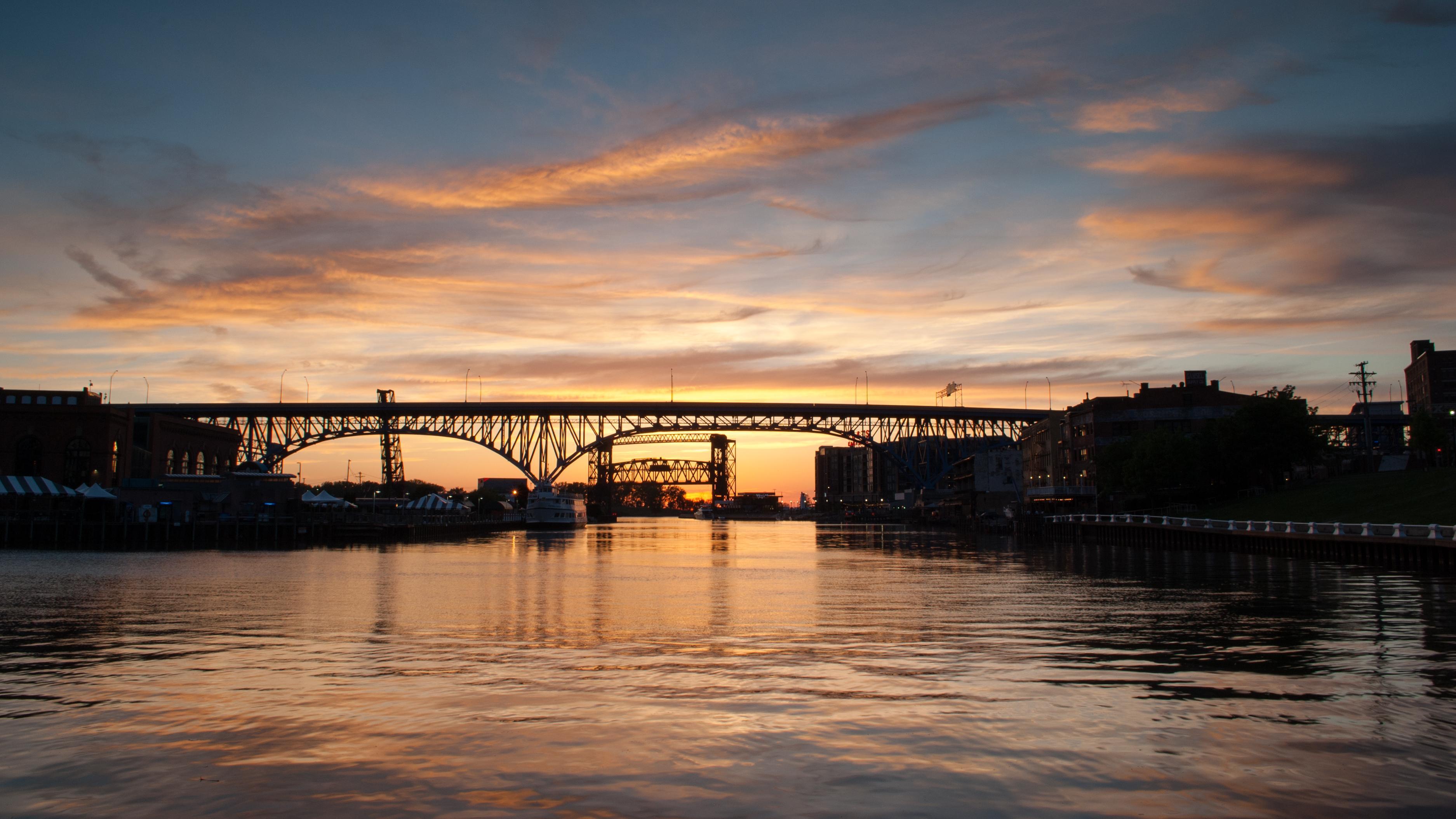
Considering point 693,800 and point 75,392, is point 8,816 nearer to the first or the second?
point 693,800

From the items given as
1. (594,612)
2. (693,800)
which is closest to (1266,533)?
(594,612)

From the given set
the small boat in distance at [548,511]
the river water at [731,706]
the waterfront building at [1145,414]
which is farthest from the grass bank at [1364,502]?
the small boat in distance at [548,511]

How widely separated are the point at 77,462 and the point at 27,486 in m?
22.2

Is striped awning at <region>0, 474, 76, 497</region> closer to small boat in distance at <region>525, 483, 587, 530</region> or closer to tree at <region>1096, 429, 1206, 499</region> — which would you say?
small boat in distance at <region>525, 483, 587, 530</region>

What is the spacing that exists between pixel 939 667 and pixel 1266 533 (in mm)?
43208

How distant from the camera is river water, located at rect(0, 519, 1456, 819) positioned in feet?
34.6

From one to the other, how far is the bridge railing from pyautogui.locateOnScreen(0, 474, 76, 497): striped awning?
7560cm

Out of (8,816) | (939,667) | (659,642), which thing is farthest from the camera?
(659,642)

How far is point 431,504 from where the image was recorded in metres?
111

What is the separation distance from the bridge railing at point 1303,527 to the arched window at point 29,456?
8927 cm

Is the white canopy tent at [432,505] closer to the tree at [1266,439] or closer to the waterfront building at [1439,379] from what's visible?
the tree at [1266,439]

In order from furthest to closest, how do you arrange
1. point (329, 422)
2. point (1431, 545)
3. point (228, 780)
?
point (329, 422) → point (1431, 545) → point (228, 780)

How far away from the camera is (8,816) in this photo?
991 centimetres

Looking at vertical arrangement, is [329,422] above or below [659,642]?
above
